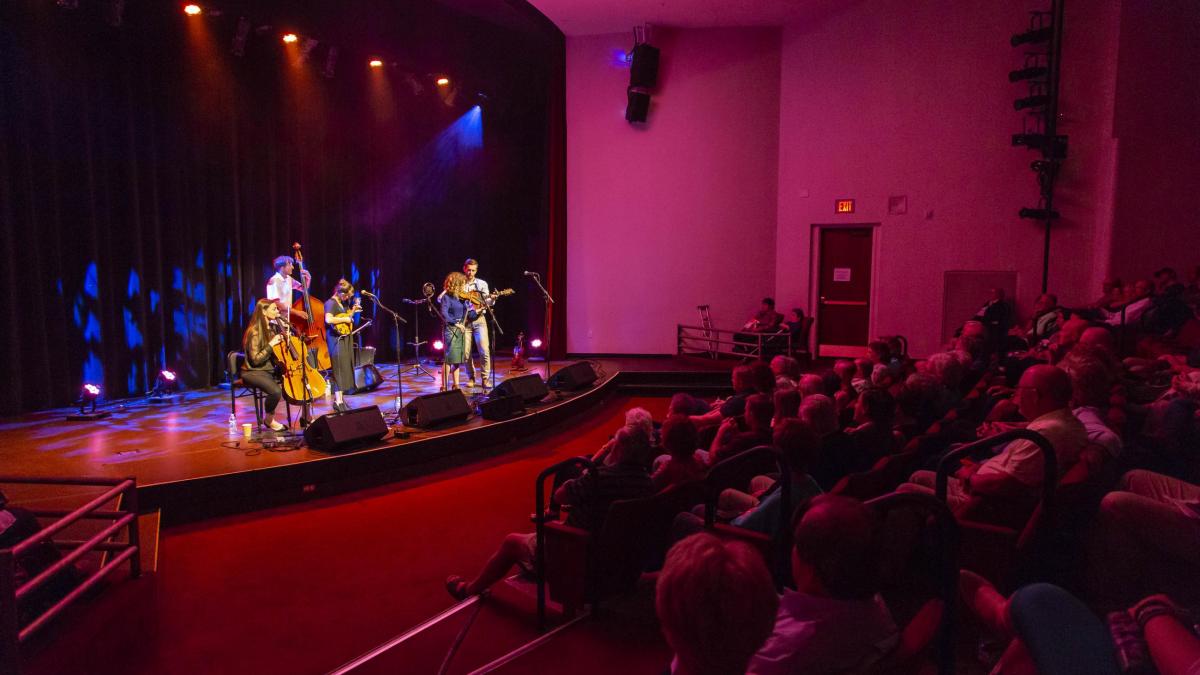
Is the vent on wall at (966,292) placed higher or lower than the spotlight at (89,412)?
higher

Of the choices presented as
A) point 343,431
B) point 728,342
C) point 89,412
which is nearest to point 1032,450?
point 343,431

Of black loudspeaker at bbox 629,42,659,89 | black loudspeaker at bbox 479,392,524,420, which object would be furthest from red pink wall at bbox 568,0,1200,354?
black loudspeaker at bbox 479,392,524,420

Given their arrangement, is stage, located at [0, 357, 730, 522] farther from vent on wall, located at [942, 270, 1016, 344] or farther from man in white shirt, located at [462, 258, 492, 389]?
vent on wall, located at [942, 270, 1016, 344]

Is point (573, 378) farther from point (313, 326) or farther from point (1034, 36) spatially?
point (1034, 36)

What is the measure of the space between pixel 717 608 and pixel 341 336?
7582 millimetres

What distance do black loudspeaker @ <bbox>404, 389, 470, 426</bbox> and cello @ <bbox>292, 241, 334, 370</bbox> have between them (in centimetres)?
121

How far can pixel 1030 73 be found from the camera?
31.9 ft

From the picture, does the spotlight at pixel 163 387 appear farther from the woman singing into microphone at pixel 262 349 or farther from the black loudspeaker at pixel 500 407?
the black loudspeaker at pixel 500 407

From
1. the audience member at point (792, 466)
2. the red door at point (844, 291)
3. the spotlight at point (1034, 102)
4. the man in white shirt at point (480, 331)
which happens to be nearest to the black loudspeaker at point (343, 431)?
the man in white shirt at point (480, 331)

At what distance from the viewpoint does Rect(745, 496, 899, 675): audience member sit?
172cm

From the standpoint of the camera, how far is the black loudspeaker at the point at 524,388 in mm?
7699

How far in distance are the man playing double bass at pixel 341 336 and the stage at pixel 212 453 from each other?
212mm

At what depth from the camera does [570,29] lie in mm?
11914

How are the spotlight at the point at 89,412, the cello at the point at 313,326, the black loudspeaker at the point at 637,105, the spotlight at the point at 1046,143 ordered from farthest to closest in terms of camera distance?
the black loudspeaker at the point at 637,105 < the spotlight at the point at 1046,143 < the spotlight at the point at 89,412 < the cello at the point at 313,326
